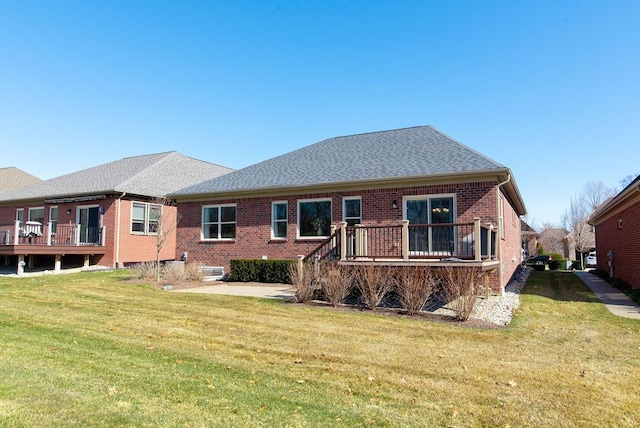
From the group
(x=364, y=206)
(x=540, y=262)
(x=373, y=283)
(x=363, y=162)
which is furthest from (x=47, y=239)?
(x=540, y=262)

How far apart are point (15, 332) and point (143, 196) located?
15151mm

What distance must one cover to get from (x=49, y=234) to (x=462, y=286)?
695 inches

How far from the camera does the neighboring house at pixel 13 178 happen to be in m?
36.1

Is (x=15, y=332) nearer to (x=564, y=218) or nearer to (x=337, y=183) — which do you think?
(x=337, y=183)

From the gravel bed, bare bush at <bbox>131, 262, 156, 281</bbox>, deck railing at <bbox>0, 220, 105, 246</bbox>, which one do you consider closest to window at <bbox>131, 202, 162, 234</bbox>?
deck railing at <bbox>0, 220, 105, 246</bbox>

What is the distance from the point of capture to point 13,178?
37.3 metres

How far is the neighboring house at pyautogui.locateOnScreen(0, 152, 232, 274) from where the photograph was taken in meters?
18.3

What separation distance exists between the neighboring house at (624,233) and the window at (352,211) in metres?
8.12

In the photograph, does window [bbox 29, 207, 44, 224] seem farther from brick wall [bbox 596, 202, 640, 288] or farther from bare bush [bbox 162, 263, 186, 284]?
brick wall [bbox 596, 202, 640, 288]

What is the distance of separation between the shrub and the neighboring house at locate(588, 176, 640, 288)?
35.8ft

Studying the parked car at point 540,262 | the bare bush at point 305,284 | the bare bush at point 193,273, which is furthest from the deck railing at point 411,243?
the parked car at point 540,262

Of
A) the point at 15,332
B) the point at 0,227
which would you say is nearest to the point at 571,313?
the point at 15,332

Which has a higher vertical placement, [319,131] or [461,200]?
[319,131]

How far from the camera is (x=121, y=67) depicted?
590 inches
